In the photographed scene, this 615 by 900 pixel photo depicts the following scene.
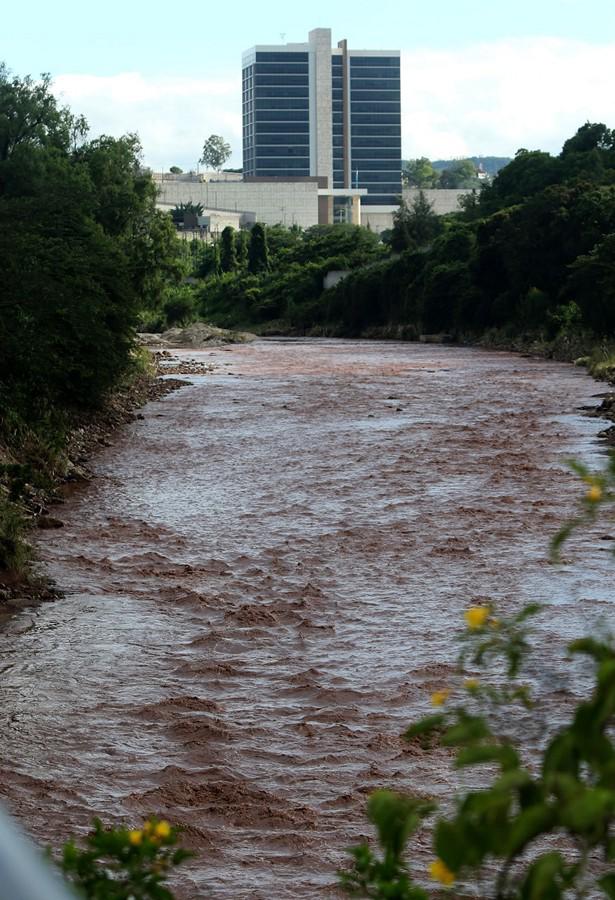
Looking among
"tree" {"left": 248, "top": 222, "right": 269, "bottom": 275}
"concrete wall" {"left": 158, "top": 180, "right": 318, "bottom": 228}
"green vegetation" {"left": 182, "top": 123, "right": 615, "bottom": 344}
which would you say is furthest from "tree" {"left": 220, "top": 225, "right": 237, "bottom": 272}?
"concrete wall" {"left": 158, "top": 180, "right": 318, "bottom": 228}

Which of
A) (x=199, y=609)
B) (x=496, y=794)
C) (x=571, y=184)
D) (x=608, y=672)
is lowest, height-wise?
(x=199, y=609)

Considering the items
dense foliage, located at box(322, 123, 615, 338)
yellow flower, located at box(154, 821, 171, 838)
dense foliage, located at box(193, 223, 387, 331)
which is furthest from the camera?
dense foliage, located at box(193, 223, 387, 331)

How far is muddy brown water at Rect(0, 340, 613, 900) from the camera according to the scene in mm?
7047

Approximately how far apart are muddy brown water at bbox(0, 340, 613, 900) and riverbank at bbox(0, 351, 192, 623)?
28 cm

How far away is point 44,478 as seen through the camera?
57.7ft

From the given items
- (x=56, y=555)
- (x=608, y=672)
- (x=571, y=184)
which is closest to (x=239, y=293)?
(x=571, y=184)

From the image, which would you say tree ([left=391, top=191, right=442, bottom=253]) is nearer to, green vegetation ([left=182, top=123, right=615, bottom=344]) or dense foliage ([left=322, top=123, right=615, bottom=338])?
green vegetation ([left=182, top=123, right=615, bottom=344])

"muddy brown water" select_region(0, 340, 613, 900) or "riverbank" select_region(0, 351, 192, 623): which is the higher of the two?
"riverbank" select_region(0, 351, 192, 623)

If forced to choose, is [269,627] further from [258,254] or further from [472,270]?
[258,254]

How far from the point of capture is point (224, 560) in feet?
44.2

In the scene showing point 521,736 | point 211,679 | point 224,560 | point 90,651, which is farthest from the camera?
point 224,560

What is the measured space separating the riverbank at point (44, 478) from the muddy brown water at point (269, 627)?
0.28m

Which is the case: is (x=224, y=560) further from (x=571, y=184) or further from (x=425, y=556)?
(x=571, y=184)

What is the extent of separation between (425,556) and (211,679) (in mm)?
4547
